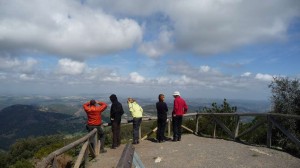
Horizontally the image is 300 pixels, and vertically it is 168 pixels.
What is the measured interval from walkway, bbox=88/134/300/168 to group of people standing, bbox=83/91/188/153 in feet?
1.83

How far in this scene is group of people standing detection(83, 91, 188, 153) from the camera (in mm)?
11250

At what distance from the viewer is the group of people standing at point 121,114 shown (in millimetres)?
11250

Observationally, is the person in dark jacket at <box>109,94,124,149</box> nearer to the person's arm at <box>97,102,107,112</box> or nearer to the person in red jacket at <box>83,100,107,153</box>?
the person's arm at <box>97,102,107,112</box>

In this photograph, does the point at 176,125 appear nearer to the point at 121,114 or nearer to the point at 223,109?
the point at 121,114

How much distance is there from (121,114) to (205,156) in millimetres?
3792

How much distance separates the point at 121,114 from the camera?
1230 cm

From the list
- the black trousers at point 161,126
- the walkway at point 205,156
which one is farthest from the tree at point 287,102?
the black trousers at point 161,126

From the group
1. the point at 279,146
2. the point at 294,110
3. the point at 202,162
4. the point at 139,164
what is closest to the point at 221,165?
the point at 202,162

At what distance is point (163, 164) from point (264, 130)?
645 cm

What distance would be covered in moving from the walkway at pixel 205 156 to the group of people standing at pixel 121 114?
0.56 metres

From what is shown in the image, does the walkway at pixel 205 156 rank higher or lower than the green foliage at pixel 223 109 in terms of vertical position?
lower

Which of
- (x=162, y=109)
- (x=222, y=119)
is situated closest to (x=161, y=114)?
(x=162, y=109)

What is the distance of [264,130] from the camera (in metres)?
13.9

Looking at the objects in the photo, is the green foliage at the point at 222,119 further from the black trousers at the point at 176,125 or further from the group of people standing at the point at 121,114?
the group of people standing at the point at 121,114
